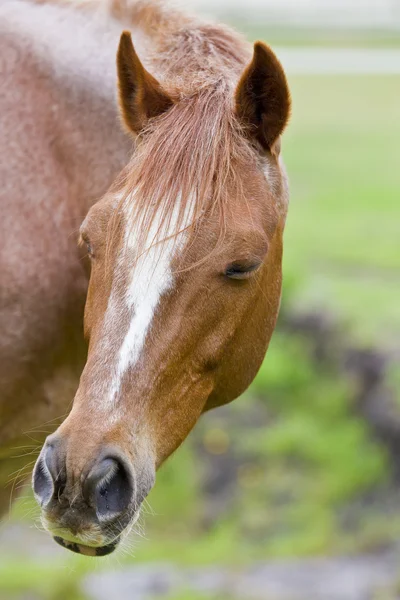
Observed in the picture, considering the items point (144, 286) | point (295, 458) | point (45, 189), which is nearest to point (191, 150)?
point (144, 286)

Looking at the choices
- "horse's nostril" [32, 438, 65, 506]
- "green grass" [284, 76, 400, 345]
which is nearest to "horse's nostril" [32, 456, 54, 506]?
"horse's nostril" [32, 438, 65, 506]

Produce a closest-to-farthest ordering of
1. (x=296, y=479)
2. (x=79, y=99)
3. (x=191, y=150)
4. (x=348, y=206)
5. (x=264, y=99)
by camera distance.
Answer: (x=191, y=150) < (x=264, y=99) < (x=79, y=99) < (x=296, y=479) < (x=348, y=206)

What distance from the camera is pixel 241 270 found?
9.45 feet

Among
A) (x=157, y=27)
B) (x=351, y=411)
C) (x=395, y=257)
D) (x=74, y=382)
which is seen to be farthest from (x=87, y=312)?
(x=395, y=257)

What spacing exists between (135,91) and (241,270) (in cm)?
75

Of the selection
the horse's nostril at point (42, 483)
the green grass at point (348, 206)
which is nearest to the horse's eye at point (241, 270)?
the horse's nostril at point (42, 483)

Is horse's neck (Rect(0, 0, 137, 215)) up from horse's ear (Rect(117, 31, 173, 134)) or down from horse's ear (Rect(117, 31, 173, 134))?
down

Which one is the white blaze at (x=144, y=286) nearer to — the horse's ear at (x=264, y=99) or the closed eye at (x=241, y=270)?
the closed eye at (x=241, y=270)

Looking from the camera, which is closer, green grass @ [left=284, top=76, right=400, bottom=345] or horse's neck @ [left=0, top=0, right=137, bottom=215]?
horse's neck @ [left=0, top=0, right=137, bottom=215]

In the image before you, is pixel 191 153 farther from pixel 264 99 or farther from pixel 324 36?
pixel 324 36

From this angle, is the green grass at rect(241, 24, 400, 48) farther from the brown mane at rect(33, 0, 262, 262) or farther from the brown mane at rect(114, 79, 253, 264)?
the brown mane at rect(114, 79, 253, 264)

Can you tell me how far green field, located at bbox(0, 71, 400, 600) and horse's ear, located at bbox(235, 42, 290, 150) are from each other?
2.49 meters

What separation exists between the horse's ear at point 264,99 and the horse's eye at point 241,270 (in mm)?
441

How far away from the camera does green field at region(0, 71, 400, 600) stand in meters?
6.75
